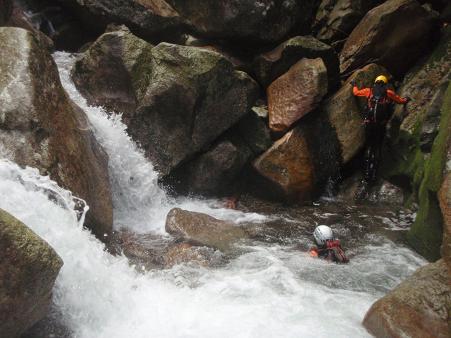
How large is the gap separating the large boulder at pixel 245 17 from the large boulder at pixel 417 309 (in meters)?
8.90

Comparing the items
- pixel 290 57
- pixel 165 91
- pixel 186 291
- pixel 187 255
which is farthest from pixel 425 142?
pixel 186 291

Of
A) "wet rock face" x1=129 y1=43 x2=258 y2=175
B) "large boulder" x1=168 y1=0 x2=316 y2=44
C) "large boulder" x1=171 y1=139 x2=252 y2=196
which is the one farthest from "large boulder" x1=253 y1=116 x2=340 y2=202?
"large boulder" x1=168 y1=0 x2=316 y2=44

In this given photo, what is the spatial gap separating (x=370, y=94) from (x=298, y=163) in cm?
276

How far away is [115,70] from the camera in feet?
35.9

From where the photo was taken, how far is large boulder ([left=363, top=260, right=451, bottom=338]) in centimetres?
529

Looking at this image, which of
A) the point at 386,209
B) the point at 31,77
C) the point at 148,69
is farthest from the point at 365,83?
the point at 31,77

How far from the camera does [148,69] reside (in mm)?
10734

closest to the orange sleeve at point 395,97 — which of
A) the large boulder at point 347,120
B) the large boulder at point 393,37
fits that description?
the large boulder at point 347,120

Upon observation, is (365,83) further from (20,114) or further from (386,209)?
(20,114)

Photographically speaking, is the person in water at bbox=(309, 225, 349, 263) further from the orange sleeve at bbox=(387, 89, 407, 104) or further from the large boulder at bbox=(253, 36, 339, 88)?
the large boulder at bbox=(253, 36, 339, 88)

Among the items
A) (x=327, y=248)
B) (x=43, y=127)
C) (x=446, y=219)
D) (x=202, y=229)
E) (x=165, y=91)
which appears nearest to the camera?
(x=446, y=219)

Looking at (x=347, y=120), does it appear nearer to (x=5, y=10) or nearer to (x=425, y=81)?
(x=425, y=81)

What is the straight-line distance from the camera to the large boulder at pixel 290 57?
12086 millimetres

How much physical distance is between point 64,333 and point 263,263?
3714mm
